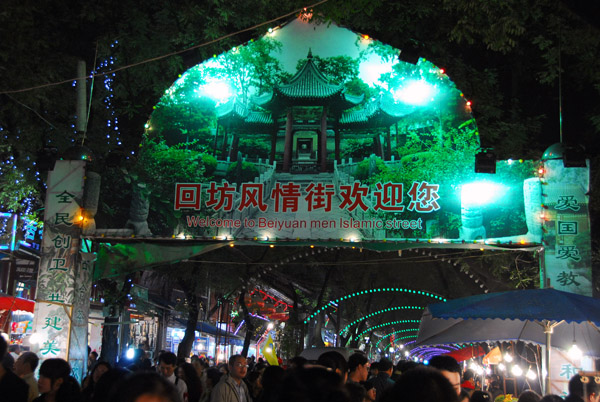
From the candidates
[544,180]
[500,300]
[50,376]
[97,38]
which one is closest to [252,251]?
[97,38]

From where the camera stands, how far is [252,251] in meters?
20.2

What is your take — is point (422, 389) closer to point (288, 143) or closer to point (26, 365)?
point (26, 365)

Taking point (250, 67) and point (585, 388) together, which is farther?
point (250, 67)

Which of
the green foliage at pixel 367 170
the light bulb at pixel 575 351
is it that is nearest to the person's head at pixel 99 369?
the light bulb at pixel 575 351

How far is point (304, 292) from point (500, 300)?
20291 mm

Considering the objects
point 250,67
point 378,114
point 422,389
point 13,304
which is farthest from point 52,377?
point 250,67

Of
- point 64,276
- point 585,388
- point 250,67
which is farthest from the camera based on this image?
point 250,67

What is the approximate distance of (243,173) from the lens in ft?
43.7

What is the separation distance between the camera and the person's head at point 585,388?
537 cm

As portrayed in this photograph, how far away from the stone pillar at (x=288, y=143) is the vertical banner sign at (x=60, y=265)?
4.18 m

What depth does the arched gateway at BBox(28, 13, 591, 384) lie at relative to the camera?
11.4 m

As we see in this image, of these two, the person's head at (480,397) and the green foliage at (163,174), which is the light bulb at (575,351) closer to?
the person's head at (480,397)

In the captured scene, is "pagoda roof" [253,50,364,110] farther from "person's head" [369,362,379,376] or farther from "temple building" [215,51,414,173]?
"person's head" [369,362,379,376]

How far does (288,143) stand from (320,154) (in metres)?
0.89
